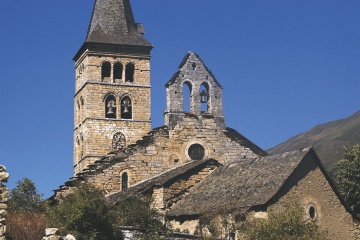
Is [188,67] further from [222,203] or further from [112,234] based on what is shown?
[112,234]

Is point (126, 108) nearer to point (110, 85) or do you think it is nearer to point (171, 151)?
point (110, 85)

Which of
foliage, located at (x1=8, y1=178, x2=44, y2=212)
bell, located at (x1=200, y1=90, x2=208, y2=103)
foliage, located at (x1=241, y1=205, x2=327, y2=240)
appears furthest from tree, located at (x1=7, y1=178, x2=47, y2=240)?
bell, located at (x1=200, y1=90, x2=208, y2=103)

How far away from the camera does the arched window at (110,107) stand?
175ft

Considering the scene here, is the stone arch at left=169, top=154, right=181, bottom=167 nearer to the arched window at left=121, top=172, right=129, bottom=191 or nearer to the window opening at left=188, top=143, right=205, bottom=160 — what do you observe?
the window opening at left=188, top=143, right=205, bottom=160

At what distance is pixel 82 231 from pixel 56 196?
13.8 meters

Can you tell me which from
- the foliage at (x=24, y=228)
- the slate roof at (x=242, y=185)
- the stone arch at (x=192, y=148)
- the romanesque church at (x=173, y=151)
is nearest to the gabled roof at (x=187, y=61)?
the romanesque church at (x=173, y=151)

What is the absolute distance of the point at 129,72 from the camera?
180 ft

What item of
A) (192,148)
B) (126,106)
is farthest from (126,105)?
(192,148)

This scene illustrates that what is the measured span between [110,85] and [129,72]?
1861 millimetres

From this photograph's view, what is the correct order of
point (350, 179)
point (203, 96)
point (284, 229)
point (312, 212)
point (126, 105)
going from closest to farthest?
point (284, 229), point (312, 212), point (350, 179), point (203, 96), point (126, 105)

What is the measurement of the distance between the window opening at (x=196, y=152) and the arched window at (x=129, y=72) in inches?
488

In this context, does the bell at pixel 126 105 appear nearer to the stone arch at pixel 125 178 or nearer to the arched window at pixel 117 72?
the arched window at pixel 117 72

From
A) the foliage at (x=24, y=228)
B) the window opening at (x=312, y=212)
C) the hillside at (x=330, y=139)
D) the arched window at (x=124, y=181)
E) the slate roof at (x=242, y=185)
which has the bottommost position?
the foliage at (x=24, y=228)

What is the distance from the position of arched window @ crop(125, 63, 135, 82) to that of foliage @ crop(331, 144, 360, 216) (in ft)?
57.7
